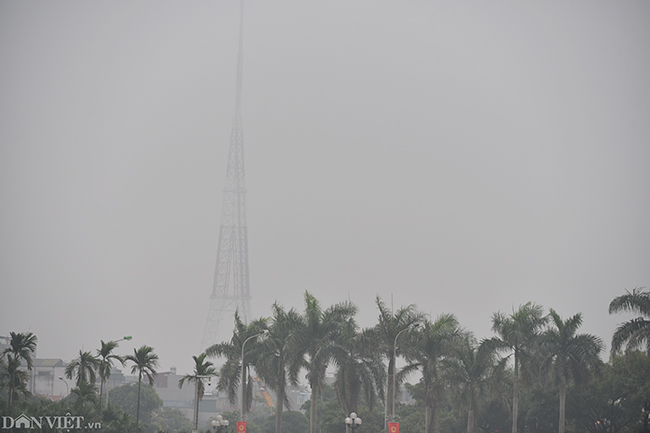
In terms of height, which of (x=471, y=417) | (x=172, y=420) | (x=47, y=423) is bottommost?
(x=172, y=420)

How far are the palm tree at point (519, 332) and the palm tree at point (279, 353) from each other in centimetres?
1435

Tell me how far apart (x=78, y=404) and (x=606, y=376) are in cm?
4073

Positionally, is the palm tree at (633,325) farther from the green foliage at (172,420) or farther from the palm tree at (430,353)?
the green foliage at (172,420)

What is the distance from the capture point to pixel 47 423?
4641cm

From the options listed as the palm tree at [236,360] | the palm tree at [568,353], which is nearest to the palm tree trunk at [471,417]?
the palm tree at [568,353]

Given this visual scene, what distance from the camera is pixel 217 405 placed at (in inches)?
7244

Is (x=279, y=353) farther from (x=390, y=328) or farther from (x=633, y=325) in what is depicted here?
(x=633, y=325)

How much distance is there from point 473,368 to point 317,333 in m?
11.5

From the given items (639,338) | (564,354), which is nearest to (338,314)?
(564,354)

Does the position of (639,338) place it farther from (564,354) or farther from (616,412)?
(616,412)

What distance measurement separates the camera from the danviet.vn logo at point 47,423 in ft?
152

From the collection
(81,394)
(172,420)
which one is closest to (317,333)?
(81,394)

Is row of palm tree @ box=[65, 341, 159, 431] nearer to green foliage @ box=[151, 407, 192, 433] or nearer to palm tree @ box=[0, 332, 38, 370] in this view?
palm tree @ box=[0, 332, 38, 370]

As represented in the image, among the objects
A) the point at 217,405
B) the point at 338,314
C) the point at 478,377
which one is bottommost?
the point at 217,405
